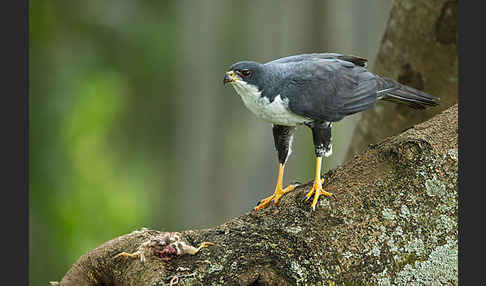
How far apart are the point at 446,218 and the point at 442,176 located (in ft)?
0.87

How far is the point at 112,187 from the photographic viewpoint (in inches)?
354

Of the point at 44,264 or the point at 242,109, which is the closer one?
the point at 44,264

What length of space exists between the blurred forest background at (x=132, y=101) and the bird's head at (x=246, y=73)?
4.78 m

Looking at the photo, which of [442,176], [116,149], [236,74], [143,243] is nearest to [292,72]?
[236,74]

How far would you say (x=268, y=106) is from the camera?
398 centimetres

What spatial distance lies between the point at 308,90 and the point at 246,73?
45 centimetres

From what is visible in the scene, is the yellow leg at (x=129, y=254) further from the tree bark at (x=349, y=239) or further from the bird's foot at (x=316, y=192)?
the bird's foot at (x=316, y=192)

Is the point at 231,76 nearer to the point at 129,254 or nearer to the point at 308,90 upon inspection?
the point at 308,90

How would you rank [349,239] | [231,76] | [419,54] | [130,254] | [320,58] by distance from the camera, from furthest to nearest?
[419,54] < [320,58] < [231,76] < [130,254] < [349,239]

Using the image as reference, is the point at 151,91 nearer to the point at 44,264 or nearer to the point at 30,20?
the point at 30,20

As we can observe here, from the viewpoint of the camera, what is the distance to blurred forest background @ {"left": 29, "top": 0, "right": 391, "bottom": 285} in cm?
829

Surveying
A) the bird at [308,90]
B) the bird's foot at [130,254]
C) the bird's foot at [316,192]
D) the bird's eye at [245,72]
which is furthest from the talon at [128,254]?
the bird's eye at [245,72]

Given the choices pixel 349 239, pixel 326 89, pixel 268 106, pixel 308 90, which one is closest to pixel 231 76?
pixel 268 106

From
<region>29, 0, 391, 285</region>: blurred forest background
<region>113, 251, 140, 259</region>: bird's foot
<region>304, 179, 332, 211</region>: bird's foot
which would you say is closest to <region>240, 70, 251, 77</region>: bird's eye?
<region>304, 179, 332, 211</region>: bird's foot
